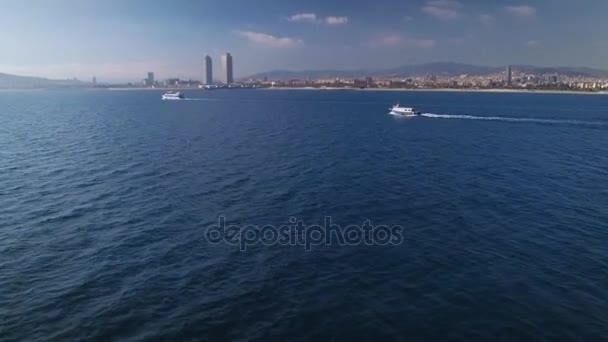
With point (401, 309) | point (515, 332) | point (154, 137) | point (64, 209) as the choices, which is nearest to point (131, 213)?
point (64, 209)

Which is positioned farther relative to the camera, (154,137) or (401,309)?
(154,137)

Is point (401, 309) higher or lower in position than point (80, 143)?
lower

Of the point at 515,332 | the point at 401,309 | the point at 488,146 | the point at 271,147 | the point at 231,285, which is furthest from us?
the point at 488,146

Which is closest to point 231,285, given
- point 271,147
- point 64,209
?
point 64,209

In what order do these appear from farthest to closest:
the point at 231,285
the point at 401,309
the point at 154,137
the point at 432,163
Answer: the point at 154,137 < the point at 432,163 < the point at 231,285 < the point at 401,309

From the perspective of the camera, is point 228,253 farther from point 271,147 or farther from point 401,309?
point 271,147

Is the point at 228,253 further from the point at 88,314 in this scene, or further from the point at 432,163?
the point at 432,163
